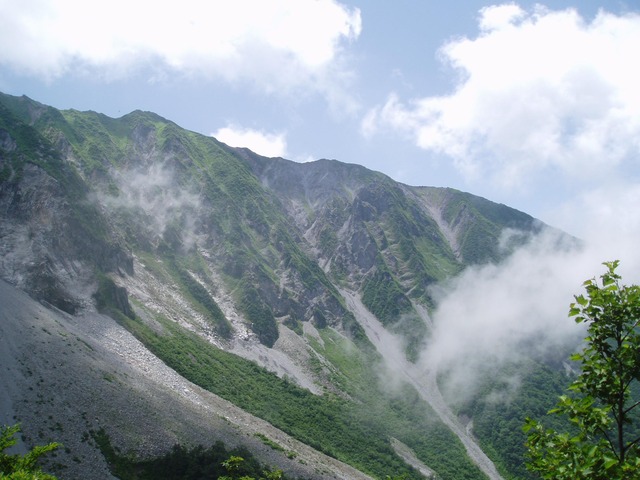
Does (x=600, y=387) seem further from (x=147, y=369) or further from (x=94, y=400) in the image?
(x=147, y=369)

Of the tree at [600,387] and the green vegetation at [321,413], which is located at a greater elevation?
the tree at [600,387]

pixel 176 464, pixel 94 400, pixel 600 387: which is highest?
pixel 600 387

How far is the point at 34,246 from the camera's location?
113m

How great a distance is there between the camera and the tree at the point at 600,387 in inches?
378

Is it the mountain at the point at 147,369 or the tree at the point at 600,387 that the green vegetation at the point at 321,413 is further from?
the tree at the point at 600,387

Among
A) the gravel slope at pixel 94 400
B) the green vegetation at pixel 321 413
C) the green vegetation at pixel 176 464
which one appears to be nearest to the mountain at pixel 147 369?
the gravel slope at pixel 94 400

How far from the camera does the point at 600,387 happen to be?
10328 mm

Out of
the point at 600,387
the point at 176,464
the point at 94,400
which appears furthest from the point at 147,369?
the point at 600,387

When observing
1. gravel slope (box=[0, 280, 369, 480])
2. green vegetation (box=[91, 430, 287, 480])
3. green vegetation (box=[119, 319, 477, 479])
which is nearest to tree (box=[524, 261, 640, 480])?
green vegetation (box=[91, 430, 287, 480])

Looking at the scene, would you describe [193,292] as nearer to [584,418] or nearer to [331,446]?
[331,446]

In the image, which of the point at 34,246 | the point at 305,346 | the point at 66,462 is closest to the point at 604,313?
the point at 66,462

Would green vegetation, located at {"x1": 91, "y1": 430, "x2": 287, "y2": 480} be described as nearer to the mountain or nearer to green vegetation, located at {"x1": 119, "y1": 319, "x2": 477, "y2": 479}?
the mountain

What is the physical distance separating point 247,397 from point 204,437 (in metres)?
53.0

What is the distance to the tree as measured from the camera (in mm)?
9609
